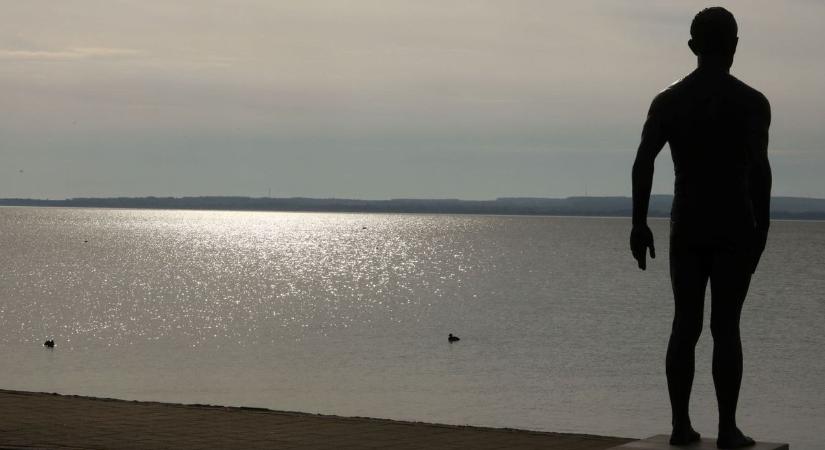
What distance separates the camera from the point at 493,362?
38.3 meters

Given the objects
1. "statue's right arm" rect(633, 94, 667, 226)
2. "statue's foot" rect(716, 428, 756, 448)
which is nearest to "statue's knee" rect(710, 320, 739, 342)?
"statue's foot" rect(716, 428, 756, 448)

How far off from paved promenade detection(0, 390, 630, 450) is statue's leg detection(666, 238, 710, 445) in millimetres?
1781

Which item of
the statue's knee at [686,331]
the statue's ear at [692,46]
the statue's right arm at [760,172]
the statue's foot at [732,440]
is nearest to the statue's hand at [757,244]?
the statue's right arm at [760,172]

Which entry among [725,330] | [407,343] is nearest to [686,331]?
[725,330]

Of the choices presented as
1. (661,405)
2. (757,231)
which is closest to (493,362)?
(661,405)

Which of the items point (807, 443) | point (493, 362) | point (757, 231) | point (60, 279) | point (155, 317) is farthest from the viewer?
point (60, 279)

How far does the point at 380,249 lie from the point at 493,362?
106 metres

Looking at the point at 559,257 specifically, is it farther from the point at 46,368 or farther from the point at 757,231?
the point at 757,231

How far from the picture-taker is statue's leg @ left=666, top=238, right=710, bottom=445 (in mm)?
9883

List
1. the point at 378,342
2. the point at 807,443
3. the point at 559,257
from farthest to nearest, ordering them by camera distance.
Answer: the point at 559,257 < the point at 378,342 < the point at 807,443

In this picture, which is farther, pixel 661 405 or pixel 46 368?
pixel 46 368

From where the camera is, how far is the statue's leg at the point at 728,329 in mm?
9758

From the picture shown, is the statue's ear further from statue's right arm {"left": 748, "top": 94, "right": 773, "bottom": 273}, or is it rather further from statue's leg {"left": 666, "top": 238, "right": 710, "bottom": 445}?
statue's leg {"left": 666, "top": 238, "right": 710, "bottom": 445}

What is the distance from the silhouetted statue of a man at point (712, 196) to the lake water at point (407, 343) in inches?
584
